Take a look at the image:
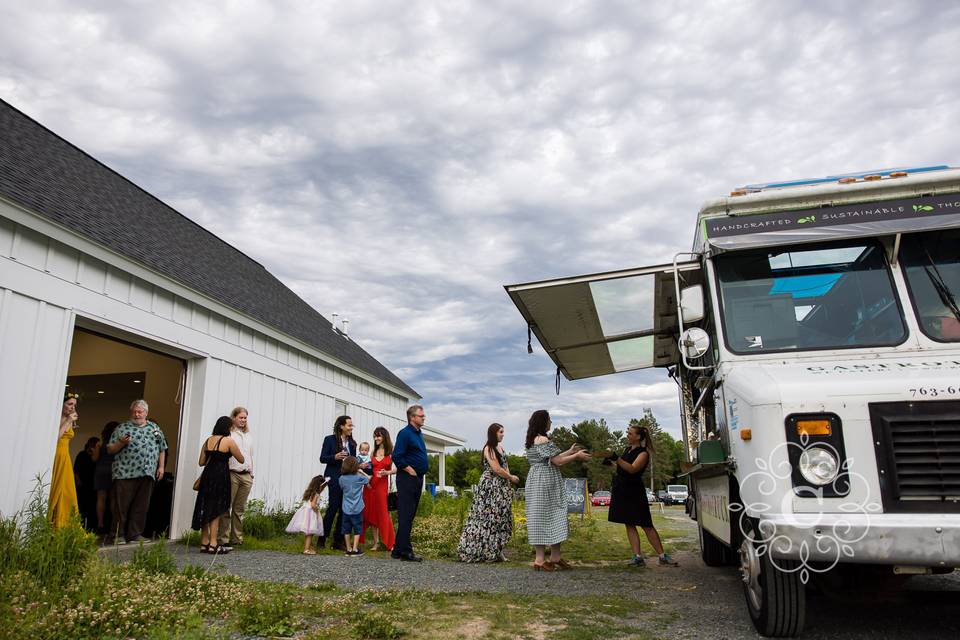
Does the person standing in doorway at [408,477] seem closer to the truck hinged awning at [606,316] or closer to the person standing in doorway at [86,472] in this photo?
the truck hinged awning at [606,316]

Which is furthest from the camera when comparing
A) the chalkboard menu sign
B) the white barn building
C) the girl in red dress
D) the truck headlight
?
the chalkboard menu sign

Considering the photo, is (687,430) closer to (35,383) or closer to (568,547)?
(568,547)

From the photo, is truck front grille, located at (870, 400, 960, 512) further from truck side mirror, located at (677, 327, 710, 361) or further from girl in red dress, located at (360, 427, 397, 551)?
girl in red dress, located at (360, 427, 397, 551)

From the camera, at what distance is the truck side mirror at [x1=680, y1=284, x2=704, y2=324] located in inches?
191

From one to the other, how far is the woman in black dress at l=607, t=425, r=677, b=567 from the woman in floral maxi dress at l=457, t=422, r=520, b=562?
4.05ft

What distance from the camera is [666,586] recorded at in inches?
249

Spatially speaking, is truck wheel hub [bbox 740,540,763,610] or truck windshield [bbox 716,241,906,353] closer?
truck wheel hub [bbox 740,540,763,610]

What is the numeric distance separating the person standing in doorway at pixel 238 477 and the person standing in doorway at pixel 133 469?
1.06 m

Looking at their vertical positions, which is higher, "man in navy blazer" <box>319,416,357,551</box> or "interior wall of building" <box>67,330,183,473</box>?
"interior wall of building" <box>67,330,183,473</box>

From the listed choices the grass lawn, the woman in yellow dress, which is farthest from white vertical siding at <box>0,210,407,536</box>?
the grass lawn

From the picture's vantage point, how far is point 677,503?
151ft

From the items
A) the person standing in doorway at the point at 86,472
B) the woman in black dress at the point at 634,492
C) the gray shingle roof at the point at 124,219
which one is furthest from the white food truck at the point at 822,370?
the person standing in doorway at the point at 86,472

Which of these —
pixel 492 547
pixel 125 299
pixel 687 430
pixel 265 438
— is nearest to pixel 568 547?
pixel 492 547

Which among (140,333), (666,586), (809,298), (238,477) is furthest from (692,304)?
(140,333)
